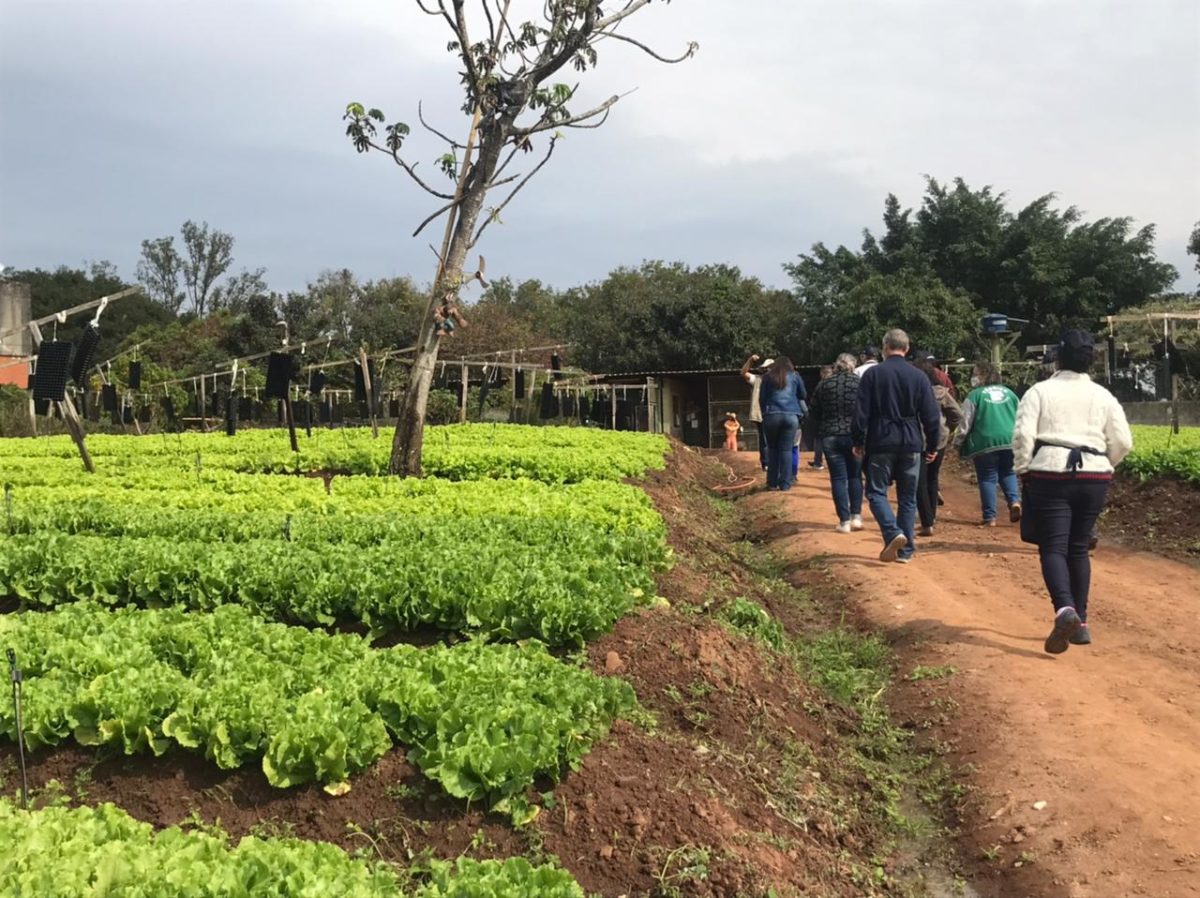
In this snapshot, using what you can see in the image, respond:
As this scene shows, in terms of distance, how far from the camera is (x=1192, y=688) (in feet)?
19.8

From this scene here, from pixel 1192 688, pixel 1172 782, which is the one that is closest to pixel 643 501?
pixel 1192 688

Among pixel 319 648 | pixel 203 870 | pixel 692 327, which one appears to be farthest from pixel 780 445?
pixel 692 327

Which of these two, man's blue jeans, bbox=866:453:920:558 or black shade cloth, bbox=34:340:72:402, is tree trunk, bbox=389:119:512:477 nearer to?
black shade cloth, bbox=34:340:72:402

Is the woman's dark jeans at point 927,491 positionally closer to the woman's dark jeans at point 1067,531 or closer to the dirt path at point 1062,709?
the dirt path at point 1062,709

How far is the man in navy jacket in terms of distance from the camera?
8.98 m

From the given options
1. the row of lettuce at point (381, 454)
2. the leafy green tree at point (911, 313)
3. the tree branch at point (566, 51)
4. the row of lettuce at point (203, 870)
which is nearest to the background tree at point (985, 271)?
the leafy green tree at point (911, 313)

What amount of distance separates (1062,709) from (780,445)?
9590 mm

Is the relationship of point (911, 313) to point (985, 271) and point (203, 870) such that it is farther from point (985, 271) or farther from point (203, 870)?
point (203, 870)

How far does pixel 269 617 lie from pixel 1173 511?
10.7 m

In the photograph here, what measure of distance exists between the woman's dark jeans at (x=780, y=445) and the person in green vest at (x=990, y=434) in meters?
3.35

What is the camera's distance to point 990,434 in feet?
36.3

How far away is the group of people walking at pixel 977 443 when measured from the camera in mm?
6488

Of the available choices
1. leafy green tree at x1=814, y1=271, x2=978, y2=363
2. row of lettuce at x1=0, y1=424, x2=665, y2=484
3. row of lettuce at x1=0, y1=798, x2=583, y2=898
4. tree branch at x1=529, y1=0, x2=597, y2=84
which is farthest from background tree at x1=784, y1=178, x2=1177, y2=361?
row of lettuce at x1=0, y1=798, x2=583, y2=898

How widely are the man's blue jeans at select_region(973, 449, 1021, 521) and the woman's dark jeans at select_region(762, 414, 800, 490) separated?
11.3 ft
